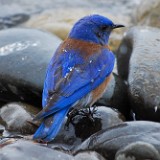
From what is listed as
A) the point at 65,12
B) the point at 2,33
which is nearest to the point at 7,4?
the point at 65,12

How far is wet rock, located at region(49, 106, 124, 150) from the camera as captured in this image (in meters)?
5.65

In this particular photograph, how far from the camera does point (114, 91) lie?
6.62 metres

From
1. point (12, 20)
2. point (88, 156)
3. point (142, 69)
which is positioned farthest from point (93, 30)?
point (12, 20)

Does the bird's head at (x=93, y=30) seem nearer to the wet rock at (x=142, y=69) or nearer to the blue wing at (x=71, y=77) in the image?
the blue wing at (x=71, y=77)

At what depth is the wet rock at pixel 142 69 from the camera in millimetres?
6168

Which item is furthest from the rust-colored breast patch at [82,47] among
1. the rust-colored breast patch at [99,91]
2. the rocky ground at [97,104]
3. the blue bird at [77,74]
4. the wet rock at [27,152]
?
the wet rock at [27,152]

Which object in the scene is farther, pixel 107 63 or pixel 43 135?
pixel 107 63

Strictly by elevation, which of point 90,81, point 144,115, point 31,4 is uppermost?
point 90,81

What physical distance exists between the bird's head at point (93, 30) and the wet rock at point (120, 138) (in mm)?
1569

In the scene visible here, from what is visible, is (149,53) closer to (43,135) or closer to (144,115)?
(144,115)

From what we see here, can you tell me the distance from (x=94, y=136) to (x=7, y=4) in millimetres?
7663

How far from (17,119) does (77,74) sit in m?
0.73

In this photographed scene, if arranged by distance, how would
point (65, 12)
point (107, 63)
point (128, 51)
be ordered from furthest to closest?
point (65, 12), point (128, 51), point (107, 63)

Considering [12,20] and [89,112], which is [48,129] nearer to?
[89,112]
